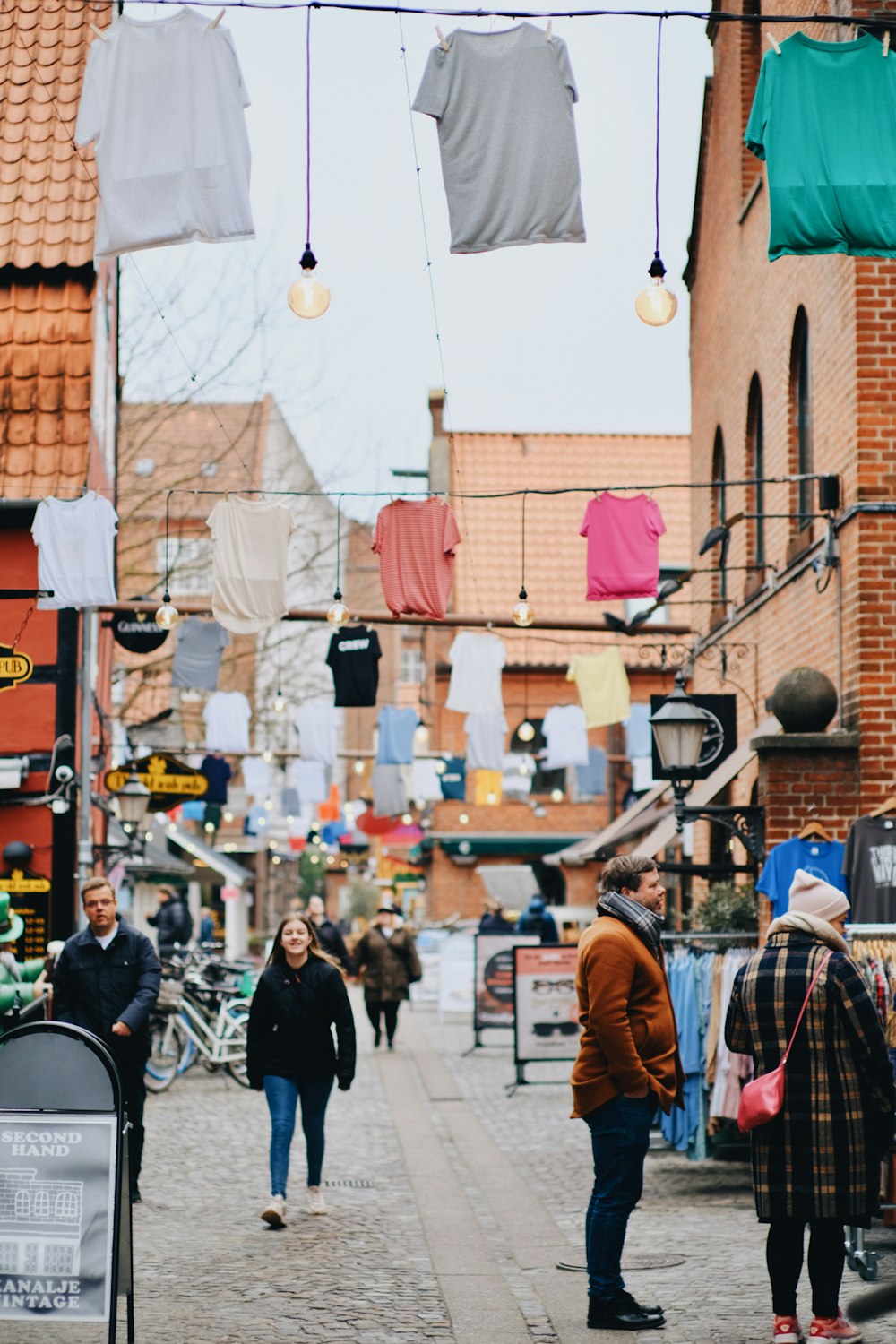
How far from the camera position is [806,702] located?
1245cm

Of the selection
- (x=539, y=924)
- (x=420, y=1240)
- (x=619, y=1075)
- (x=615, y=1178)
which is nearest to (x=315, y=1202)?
(x=420, y=1240)

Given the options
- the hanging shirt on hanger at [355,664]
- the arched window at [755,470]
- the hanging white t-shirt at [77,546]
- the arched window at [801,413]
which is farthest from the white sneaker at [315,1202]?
the hanging shirt on hanger at [355,664]

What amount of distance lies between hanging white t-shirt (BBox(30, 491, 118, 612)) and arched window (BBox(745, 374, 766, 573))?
608 cm

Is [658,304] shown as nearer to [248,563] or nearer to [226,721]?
[248,563]

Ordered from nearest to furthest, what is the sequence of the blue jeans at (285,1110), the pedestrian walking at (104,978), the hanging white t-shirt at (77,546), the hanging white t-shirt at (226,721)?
the blue jeans at (285,1110), the pedestrian walking at (104,978), the hanging white t-shirt at (77,546), the hanging white t-shirt at (226,721)

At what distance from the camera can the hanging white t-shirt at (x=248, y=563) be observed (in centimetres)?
1686

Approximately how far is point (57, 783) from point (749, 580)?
7102mm

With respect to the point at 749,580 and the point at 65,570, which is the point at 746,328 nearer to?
the point at 749,580

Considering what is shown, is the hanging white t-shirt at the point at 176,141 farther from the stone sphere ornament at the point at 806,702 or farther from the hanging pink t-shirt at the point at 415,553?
the hanging pink t-shirt at the point at 415,553

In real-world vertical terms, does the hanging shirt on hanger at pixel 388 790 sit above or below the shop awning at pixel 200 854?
above

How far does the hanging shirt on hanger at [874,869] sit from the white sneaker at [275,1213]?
4.13 meters

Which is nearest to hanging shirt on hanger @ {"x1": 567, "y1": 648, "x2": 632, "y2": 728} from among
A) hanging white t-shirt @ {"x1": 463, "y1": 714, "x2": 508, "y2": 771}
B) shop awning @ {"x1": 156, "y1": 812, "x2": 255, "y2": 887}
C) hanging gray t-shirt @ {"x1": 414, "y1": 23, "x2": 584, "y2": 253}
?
hanging white t-shirt @ {"x1": 463, "y1": 714, "x2": 508, "y2": 771}

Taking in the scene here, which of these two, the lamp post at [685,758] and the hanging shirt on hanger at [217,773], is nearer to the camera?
the lamp post at [685,758]

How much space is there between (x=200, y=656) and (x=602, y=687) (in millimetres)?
6378
